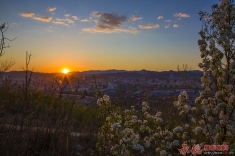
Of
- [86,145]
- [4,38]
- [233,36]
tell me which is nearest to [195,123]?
[233,36]

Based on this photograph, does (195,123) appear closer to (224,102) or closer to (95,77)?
(224,102)

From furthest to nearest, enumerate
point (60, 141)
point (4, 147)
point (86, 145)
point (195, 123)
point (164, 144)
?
point (86, 145)
point (60, 141)
point (195, 123)
point (164, 144)
point (4, 147)

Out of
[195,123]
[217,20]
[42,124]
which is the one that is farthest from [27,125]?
[217,20]

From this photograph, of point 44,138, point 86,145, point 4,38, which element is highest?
point 4,38

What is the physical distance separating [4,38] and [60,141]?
2513 mm

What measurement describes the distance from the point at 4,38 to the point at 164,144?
3.84 metres

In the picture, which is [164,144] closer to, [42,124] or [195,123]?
[195,123]

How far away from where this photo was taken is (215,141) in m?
4.07

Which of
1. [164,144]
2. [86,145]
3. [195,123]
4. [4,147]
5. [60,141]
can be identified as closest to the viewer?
[4,147]

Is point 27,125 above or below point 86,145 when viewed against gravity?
above

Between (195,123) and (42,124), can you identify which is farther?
(42,124)

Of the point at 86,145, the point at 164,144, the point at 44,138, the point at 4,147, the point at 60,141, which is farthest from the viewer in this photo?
the point at 86,145

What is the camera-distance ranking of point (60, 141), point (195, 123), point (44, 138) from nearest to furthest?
point (195, 123) < point (60, 141) < point (44, 138)

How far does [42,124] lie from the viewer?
18.1ft
